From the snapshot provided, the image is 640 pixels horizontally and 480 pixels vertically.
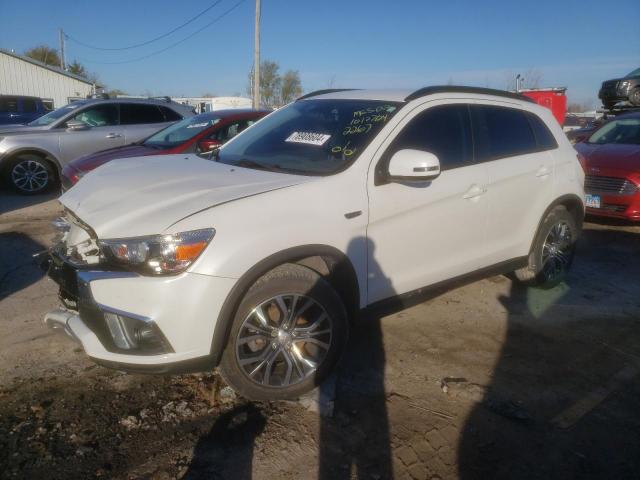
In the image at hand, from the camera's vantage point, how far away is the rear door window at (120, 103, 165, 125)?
9445 millimetres

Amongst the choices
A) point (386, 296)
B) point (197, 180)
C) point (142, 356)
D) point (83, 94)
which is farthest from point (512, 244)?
point (83, 94)

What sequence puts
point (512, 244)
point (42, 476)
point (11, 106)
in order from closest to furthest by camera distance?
point (42, 476) < point (512, 244) < point (11, 106)

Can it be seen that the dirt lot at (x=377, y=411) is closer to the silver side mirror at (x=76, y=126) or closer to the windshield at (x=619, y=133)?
the windshield at (x=619, y=133)

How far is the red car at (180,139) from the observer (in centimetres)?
620

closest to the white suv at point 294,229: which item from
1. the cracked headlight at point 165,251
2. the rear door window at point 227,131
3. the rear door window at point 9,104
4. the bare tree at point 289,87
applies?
the cracked headlight at point 165,251

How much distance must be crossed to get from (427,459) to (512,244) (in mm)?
2203

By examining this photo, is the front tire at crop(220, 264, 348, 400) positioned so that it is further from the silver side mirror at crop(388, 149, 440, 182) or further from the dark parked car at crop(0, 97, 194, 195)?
the dark parked car at crop(0, 97, 194, 195)

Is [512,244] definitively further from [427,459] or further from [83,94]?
[83,94]

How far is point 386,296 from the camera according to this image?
3312 millimetres

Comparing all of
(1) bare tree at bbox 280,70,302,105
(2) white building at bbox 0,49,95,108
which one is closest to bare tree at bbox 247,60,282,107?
(1) bare tree at bbox 280,70,302,105

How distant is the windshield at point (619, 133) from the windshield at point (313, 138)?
20.1 ft

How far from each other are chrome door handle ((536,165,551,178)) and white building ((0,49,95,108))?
98.7ft

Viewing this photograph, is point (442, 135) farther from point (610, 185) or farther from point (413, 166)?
point (610, 185)

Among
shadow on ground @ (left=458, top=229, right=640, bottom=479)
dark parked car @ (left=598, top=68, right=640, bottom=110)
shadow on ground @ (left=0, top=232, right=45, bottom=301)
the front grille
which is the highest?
dark parked car @ (left=598, top=68, right=640, bottom=110)
